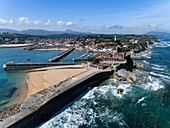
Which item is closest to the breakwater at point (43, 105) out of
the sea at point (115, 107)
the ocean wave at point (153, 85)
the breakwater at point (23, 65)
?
the sea at point (115, 107)

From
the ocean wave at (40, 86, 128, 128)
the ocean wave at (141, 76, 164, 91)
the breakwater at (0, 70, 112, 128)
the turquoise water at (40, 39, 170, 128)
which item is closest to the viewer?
the breakwater at (0, 70, 112, 128)

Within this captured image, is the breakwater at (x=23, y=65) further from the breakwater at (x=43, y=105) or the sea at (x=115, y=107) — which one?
the breakwater at (x=43, y=105)

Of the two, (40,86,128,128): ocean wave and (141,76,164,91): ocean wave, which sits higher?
(141,76,164,91): ocean wave

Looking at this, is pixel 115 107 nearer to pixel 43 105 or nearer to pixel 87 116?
pixel 87 116

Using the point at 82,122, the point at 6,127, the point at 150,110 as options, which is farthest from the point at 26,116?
the point at 150,110

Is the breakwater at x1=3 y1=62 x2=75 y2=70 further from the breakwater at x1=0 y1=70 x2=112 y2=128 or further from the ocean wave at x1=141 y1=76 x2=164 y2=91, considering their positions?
the ocean wave at x1=141 y1=76 x2=164 y2=91

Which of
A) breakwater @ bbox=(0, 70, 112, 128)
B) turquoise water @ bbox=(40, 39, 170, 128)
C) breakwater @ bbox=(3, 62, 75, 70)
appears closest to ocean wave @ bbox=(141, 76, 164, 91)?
turquoise water @ bbox=(40, 39, 170, 128)
